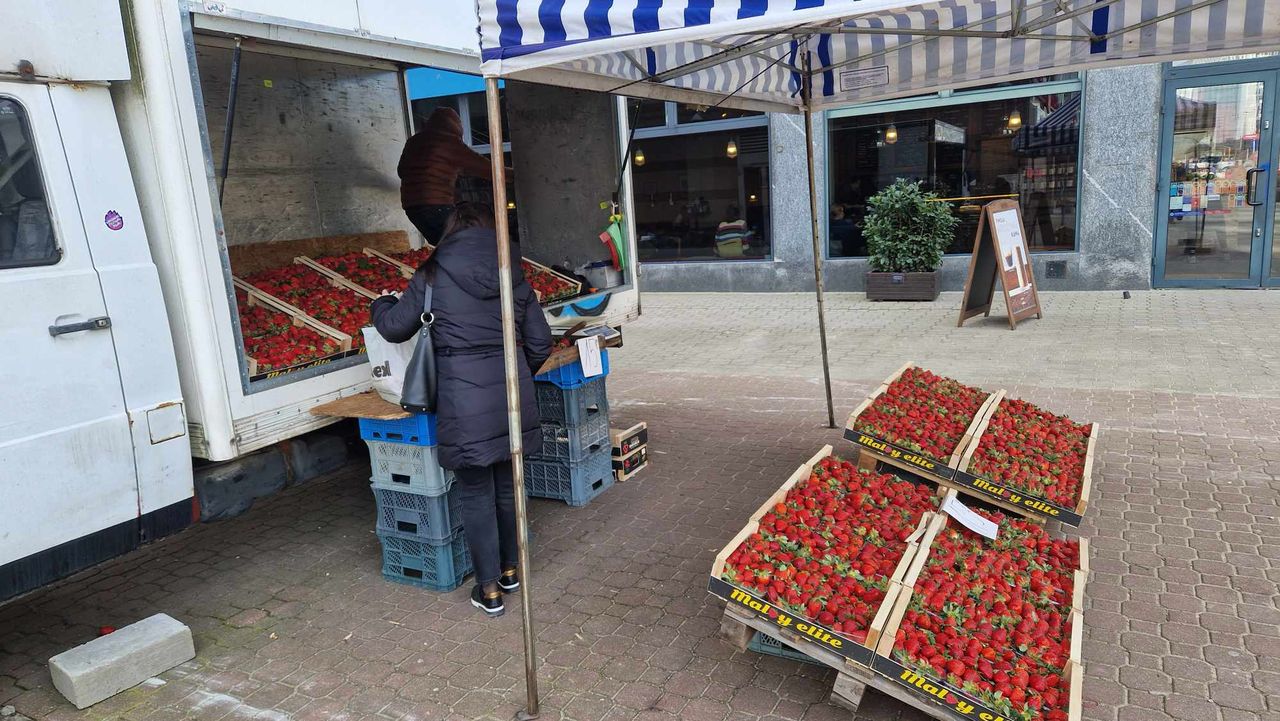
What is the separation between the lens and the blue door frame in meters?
10.8

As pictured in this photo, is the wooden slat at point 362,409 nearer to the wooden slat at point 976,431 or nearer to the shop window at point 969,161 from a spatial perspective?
the wooden slat at point 976,431

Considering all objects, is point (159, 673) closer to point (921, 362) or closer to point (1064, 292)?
point (921, 362)

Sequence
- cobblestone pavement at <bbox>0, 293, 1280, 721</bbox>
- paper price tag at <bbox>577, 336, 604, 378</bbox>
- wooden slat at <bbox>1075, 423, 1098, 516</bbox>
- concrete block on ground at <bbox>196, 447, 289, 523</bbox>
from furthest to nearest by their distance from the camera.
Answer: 1. paper price tag at <bbox>577, 336, 604, 378</bbox>
2. wooden slat at <bbox>1075, 423, 1098, 516</bbox>
3. concrete block on ground at <bbox>196, 447, 289, 523</bbox>
4. cobblestone pavement at <bbox>0, 293, 1280, 721</bbox>

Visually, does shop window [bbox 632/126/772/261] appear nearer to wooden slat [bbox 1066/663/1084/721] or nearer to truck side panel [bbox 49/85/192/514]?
truck side panel [bbox 49/85/192/514]

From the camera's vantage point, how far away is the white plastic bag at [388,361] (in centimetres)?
406

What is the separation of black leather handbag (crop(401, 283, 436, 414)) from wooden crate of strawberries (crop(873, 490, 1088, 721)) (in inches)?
88.7

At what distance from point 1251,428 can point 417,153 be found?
653 centimetres

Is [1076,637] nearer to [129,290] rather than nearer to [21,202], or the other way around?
[129,290]

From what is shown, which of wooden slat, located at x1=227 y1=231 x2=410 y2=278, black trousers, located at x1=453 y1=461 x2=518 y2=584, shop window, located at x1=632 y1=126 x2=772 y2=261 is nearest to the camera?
black trousers, located at x1=453 y1=461 x2=518 y2=584

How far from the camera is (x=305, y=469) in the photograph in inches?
170

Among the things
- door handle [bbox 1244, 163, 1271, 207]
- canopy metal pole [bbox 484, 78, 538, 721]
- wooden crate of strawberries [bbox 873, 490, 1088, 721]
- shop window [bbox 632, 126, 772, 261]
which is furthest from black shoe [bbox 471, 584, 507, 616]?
door handle [bbox 1244, 163, 1271, 207]

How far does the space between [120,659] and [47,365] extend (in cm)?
137

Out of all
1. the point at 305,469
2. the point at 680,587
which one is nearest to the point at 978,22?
the point at 680,587

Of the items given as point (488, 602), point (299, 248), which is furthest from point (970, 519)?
point (299, 248)
